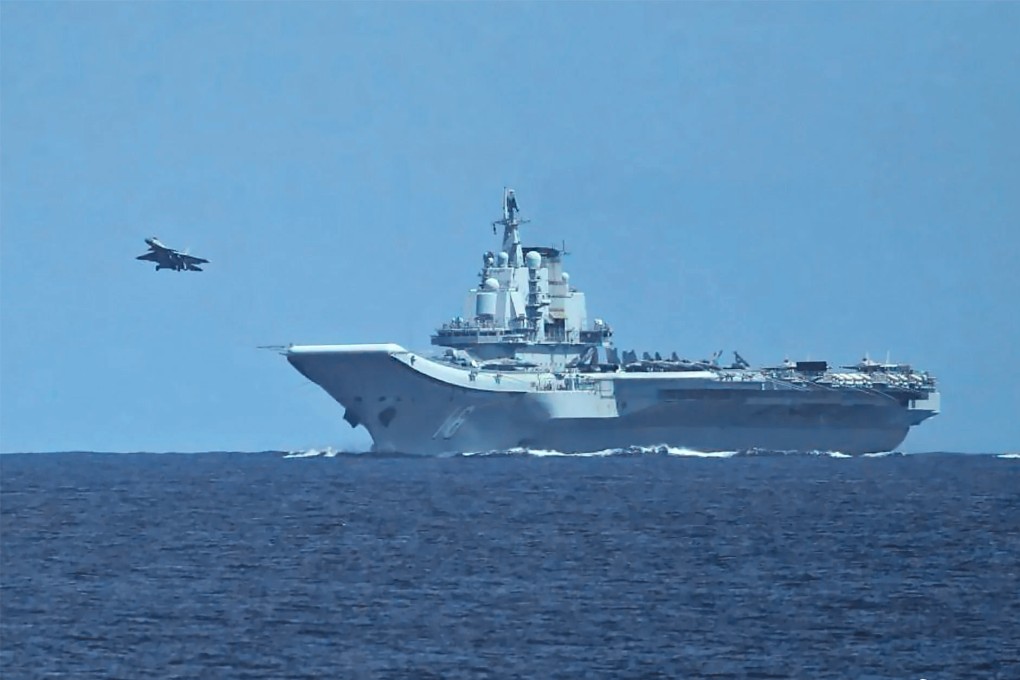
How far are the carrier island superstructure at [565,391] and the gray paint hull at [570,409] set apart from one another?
0.05m

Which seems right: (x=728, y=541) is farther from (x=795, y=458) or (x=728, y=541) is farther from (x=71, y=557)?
(x=795, y=458)

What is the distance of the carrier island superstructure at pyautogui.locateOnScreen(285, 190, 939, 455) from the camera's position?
66.1 m

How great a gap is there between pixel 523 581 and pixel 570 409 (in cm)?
3500

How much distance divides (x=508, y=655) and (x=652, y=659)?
75.1 inches

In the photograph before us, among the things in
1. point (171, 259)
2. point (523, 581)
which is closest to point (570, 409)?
point (171, 259)

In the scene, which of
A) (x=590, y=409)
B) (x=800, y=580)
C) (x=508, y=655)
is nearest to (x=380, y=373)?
(x=590, y=409)

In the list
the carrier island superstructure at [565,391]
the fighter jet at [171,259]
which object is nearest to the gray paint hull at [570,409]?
the carrier island superstructure at [565,391]

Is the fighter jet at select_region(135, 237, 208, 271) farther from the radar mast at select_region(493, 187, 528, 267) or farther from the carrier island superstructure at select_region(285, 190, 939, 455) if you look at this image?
the radar mast at select_region(493, 187, 528, 267)

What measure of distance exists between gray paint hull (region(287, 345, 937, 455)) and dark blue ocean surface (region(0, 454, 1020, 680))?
6369 mm

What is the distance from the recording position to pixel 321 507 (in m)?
50.8

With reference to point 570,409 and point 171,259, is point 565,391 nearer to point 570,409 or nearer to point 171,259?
point 570,409

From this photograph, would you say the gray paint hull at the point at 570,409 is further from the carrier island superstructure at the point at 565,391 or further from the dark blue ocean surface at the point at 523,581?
the dark blue ocean surface at the point at 523,581

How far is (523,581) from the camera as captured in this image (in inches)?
1300

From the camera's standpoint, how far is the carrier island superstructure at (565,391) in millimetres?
66062
